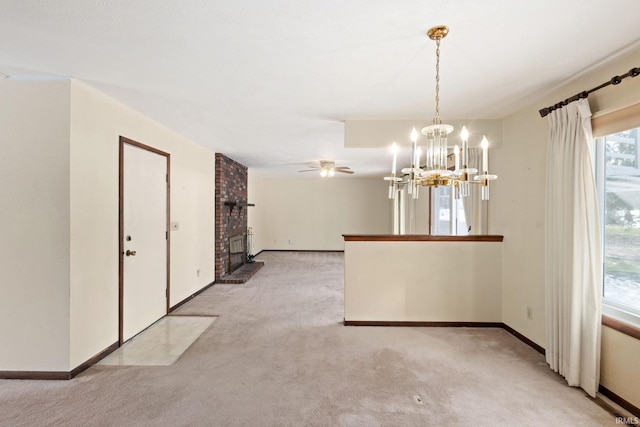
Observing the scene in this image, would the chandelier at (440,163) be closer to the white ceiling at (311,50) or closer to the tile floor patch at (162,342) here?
the white ceiling at (311,50)

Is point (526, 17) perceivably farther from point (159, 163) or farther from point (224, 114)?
point (159, 163)

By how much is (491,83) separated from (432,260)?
6.36 feet

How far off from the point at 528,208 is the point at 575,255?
88 centimetres

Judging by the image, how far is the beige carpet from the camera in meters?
1.93

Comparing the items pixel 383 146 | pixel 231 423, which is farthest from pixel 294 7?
pixel 231 423

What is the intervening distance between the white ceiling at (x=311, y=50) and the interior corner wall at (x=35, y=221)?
277 mm

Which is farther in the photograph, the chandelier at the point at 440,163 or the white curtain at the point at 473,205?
the white curtain at the point at 473,205

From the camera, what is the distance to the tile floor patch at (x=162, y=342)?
2.66 m

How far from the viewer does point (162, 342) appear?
3037 millimetres

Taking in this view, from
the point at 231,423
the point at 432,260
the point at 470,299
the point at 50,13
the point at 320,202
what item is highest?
the point at 50,13

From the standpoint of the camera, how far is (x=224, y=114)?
10.7 ft

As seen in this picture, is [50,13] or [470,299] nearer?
[50,13]

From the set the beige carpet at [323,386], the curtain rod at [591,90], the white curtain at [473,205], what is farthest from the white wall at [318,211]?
the curtain rod at [591,90]

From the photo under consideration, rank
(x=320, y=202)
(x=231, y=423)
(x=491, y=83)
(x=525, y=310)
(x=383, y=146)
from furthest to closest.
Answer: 1. (x=320, y=202)
2. (x=383, y=146)
3. (x=525, y=310)
4. (x=491, y=83)
5. (x=231, y=423)
